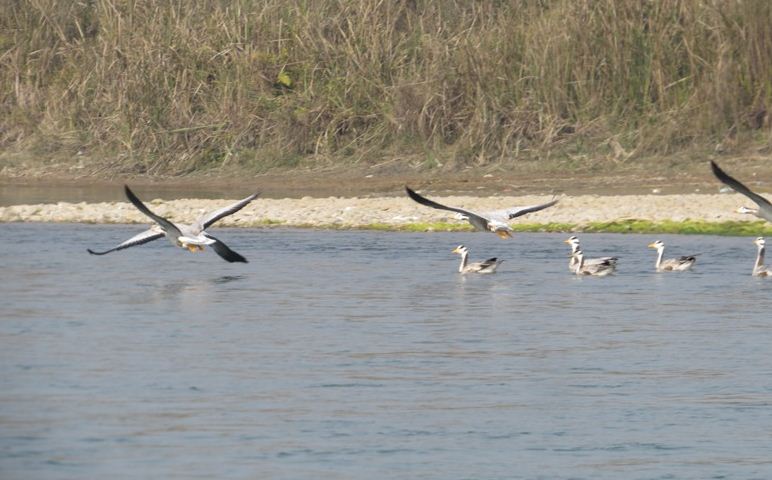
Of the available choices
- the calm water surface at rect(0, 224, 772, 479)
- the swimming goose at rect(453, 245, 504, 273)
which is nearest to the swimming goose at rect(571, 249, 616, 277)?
the calm water surface at rect(0, 224, 772, 479)

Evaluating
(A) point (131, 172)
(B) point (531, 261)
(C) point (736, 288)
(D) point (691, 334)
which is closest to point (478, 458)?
(D) point (691, 334)

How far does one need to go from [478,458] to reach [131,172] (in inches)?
970

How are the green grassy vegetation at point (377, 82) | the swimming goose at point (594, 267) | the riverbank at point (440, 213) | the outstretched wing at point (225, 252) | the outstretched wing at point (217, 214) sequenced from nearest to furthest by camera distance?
the outstretched wing at point (225, 252) → the swimming goose at point (594, 267) → the outstretched wing at point (217, 214) → the riverbank at point (440, 213) → the green grassy vegetation at point (377, 82)

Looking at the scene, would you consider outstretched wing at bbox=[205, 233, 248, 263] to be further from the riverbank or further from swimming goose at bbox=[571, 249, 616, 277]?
the riverbank

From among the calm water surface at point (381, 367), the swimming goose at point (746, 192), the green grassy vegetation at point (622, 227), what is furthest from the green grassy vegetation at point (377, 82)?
the swimming goose at point (746, 192)

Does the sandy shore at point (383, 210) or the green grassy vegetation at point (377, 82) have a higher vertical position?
the green grassy vegetation at point (377, 82)

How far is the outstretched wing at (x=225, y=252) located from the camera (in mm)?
21188

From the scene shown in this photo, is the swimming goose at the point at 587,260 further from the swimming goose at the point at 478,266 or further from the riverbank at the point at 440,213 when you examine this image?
the riverbank at the point at 440,213

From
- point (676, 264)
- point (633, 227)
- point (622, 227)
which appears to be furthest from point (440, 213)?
point (676, 264)

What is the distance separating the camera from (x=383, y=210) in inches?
1136

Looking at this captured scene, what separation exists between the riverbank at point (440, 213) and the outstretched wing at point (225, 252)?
577 centimetres

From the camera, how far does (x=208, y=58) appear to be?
3566cm

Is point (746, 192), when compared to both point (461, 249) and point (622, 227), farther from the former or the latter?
point (622, 227)

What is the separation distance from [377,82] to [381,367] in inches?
788
